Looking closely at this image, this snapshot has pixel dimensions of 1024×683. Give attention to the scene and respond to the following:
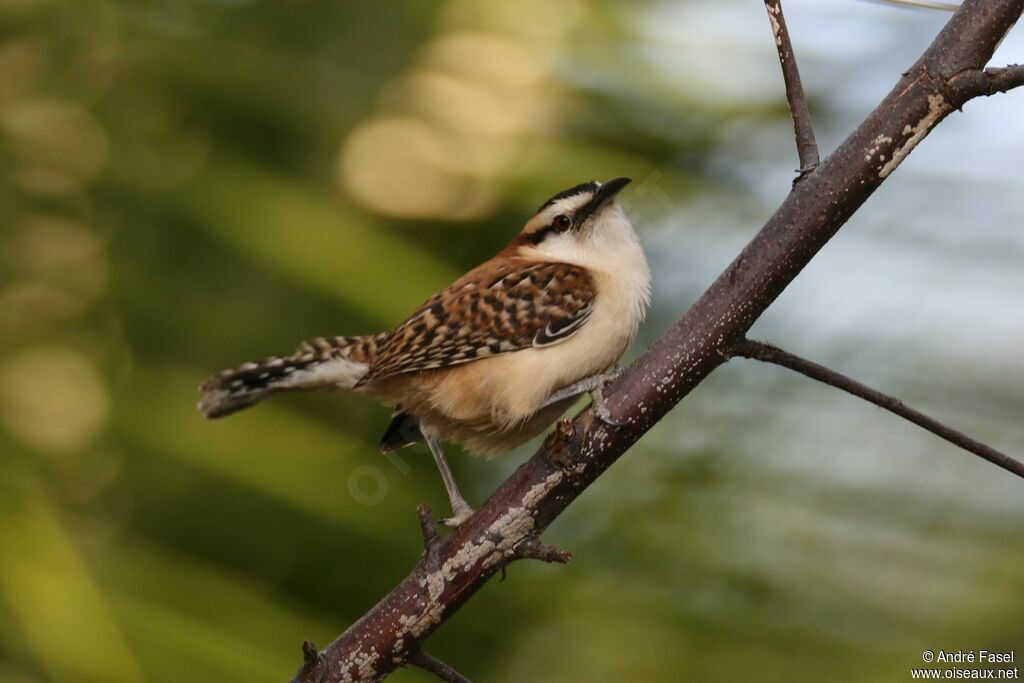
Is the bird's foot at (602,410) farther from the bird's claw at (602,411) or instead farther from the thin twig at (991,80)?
the thin twig at (991,80)

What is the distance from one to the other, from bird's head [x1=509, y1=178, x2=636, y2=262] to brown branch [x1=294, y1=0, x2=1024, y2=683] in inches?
42.9

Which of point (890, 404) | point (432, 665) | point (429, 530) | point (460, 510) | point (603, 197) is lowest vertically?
point (432, 665)

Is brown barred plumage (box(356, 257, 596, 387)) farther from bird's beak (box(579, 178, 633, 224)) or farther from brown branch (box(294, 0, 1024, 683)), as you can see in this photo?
brown branch (box(294, 0, 1024, 683))

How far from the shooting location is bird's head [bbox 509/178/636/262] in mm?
2633

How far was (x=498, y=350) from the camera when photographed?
2.46m

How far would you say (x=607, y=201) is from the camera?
267 cm

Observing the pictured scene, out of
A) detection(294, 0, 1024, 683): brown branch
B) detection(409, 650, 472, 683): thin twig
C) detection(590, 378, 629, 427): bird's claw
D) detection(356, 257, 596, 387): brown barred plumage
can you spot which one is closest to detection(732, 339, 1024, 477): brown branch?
detection(294, 0, 1024, 683): brown branch

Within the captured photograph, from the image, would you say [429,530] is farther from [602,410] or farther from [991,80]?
[991,80]

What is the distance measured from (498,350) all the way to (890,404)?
116 centimetres

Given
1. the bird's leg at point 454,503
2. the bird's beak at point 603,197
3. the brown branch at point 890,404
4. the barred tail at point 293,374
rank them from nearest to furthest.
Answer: the brown branch at point 890,404 → the bird's leg at point 454,503 → the barred tail at point 293,374 → the bird's beak at point 603,197

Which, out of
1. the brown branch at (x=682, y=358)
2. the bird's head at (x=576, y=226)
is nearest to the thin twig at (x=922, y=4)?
the brown branch at (x=682, y=358)

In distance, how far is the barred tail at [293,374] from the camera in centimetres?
218

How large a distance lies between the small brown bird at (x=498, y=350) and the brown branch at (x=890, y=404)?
775 millimetres

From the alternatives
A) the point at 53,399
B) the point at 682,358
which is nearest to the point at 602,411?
the point at 682,358
